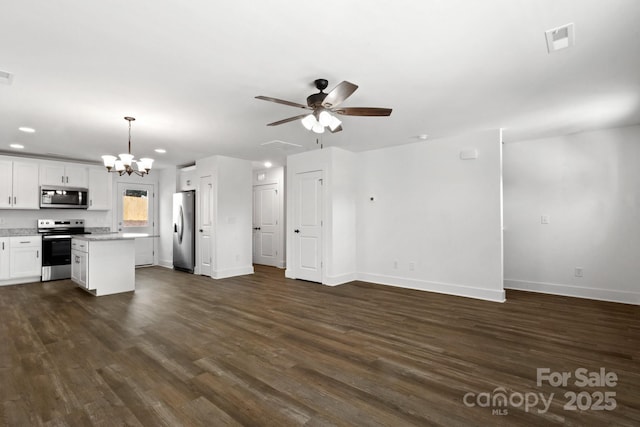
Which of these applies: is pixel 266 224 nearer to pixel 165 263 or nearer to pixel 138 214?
pixel 165 263

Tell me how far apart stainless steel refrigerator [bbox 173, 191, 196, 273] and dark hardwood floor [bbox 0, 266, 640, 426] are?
7.73 ft

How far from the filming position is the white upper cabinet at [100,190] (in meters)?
6.95

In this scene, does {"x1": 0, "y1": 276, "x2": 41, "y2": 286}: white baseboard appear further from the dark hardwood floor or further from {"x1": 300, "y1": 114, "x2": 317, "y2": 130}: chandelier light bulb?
{"x1": 300, "y1": 114, "x2": 317, "y2": 130}: chandelier light bulb

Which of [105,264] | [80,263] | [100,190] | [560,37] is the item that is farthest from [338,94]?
[100,190]

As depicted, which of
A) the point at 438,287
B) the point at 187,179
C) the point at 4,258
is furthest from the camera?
the point at 187,179

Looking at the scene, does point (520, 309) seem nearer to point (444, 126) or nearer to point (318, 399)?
point (444, 126)

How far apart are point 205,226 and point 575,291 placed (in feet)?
22.2

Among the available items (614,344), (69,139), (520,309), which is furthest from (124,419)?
(69,139)

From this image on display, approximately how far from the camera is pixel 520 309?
4.24 meters

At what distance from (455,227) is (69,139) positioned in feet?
21.1

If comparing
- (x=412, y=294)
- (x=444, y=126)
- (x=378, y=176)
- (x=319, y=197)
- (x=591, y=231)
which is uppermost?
(x=444, y=126)

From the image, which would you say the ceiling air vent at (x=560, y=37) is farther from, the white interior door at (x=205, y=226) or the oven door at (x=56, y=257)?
the oven door at (x=56, y=257)

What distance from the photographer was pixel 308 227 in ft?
20.0

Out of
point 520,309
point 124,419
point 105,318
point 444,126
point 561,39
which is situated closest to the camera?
point 124,419
